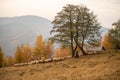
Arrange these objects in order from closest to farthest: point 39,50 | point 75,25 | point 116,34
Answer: point 75,25, point 116,34, point 39,50

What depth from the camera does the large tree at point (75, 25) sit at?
149ft

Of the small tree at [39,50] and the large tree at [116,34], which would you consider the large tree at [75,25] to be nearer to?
the large tree at [116,34]

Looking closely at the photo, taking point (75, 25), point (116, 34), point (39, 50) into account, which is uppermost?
Result: point (75, 25)

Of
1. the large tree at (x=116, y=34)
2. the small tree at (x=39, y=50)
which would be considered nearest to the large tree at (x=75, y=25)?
the large tree at (x=116, y=34)

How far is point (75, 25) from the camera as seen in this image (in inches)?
1795

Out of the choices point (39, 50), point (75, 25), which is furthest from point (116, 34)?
point (39, 50)

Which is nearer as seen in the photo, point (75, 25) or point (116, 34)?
point (75, 25)

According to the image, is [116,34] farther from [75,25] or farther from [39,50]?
[39,50]

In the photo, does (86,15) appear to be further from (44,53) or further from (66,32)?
(44,53)

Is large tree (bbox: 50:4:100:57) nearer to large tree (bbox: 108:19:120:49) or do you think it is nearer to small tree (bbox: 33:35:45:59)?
large tree (bbox: 108:19:120:49)

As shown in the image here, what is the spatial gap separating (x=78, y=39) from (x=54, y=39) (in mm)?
6022

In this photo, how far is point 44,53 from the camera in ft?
239

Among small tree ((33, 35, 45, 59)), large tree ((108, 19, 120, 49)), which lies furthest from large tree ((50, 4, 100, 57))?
small tree ((33, 35, 45, 59))

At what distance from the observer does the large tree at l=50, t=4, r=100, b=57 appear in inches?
1790
